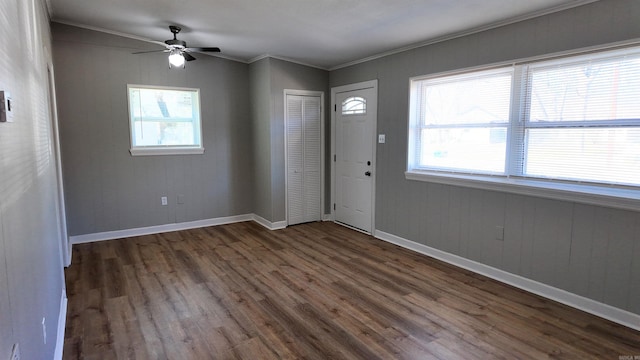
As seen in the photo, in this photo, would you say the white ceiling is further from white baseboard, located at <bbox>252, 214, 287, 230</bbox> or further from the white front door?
white baseboard, located at <bbox>252, 214, 287, 230</bbox>

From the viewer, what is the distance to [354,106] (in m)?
5.21

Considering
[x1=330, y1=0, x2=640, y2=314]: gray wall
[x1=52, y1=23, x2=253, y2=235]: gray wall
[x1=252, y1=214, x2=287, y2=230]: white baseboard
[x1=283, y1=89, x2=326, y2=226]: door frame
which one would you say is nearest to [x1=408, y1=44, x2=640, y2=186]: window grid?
[x1=330, y1=0, x2=640, y2=314]: gray wall

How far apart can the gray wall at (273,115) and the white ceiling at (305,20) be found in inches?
16.6

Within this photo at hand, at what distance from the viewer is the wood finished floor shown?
7.86ft

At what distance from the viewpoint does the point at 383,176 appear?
478 centimetres

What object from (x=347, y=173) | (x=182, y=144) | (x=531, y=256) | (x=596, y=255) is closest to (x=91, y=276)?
(x=182, y=144)

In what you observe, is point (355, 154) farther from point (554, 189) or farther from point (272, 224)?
point (554, 189)

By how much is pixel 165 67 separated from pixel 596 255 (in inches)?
213

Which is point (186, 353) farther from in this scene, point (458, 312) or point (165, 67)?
point (165, 67)

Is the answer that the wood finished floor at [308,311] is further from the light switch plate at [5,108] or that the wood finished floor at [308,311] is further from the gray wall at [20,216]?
the light switch plate at [5,108]

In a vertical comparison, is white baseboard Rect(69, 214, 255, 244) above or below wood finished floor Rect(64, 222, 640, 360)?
above

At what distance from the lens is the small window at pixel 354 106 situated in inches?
198

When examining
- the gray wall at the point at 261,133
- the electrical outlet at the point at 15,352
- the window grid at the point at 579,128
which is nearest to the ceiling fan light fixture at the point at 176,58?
the gray wall at the point at 261,133

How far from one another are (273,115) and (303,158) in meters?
0.84
